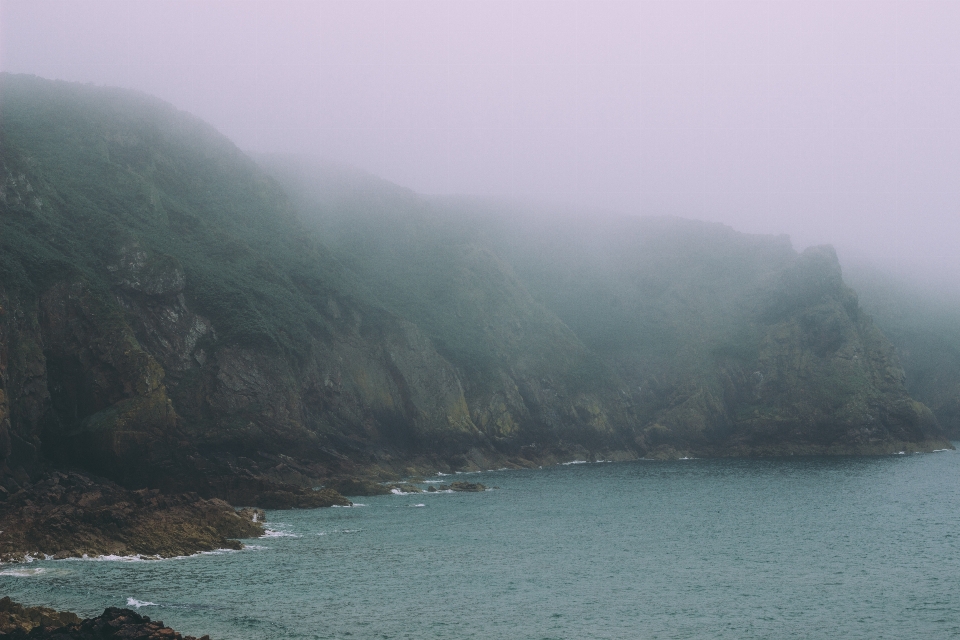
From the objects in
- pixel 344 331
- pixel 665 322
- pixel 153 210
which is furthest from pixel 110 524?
pixel 665 322

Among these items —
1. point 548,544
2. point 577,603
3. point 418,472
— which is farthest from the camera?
point 418,472

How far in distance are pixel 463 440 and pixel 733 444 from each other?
51463mm

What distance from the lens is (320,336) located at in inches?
4122

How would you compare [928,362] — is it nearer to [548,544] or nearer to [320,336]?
[320,336]

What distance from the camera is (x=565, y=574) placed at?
135 ft

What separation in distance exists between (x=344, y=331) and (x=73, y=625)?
272ft

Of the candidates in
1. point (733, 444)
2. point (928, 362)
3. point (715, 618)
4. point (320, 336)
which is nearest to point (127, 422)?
point (320, 336)

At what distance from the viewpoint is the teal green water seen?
102 feet

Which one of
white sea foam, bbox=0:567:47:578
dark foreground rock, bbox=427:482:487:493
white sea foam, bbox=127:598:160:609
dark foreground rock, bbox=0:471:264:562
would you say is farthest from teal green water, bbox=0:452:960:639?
dark foreground rock, bbox=427:482:487:493

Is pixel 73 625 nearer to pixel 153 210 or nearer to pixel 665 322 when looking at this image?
pixel 153 210

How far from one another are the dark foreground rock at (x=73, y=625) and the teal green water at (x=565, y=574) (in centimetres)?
277

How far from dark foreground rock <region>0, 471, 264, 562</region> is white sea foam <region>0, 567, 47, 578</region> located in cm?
264

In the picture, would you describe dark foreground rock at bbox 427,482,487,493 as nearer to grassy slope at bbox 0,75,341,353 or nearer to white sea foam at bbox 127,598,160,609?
grassy slope at bbox 0,75,341,353

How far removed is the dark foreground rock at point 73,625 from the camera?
2644 centimetres
